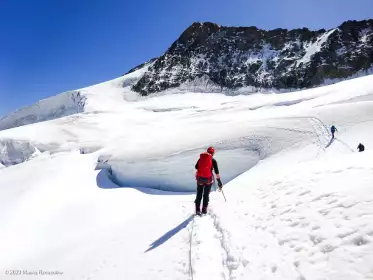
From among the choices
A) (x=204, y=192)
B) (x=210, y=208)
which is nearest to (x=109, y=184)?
(x=210, y=208)

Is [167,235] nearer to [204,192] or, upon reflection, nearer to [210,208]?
[204,192]

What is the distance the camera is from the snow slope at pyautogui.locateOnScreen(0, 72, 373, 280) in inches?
199

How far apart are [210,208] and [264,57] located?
7936cm

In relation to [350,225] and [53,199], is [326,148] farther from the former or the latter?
[53,199]

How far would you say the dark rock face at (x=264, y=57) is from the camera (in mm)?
74125

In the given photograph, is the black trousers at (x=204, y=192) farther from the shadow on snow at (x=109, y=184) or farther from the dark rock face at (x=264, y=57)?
the dark rock face at (x=264, y=57)

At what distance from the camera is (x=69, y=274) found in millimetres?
7004

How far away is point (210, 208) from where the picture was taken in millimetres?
9180

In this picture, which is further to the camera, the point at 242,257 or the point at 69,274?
the point at 69,274

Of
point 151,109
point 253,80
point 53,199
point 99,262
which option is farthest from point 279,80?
point 99,262

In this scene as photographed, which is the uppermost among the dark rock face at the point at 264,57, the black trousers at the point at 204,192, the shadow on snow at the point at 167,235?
the dark rock face at the point at 264,57

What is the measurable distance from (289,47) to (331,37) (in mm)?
11117

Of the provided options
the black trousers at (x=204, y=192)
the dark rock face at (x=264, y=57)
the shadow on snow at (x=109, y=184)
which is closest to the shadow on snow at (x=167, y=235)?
the black trousers at (x=204, y=192)

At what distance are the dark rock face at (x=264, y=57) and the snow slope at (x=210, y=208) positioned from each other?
173ft
